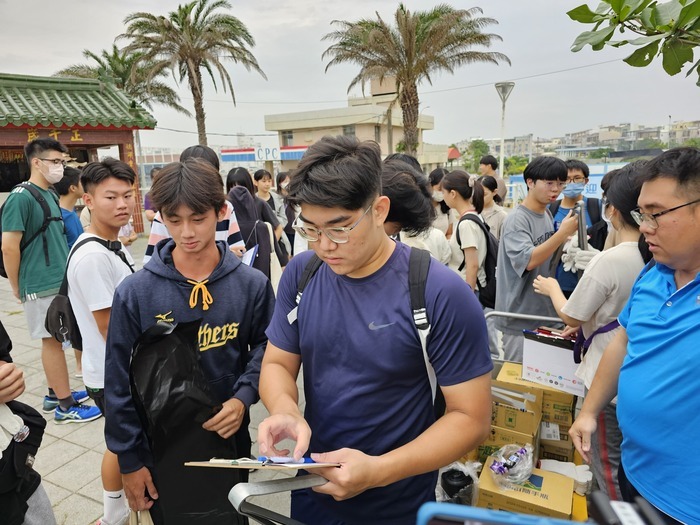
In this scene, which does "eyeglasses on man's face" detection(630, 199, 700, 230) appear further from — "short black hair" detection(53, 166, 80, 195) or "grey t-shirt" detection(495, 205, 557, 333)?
"short black hair" detection(53, 166, 80, 195)

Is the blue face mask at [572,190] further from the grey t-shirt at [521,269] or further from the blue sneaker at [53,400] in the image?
the blue sneaker at [53,400]

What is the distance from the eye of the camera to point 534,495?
7.43 feet

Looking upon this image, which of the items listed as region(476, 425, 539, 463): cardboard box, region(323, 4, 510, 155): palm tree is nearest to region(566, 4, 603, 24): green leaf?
region(476, 425, 539, 463): cardboard box

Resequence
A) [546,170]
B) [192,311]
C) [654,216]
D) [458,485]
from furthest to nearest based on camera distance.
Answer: [546,170]
[458,485]
[192,311]
[654,216]

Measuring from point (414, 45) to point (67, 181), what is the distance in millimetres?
14176

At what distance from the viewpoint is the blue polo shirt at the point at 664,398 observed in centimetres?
140

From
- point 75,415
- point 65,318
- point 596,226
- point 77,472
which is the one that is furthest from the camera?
point 596,226

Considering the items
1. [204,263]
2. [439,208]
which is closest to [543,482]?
[204,263]

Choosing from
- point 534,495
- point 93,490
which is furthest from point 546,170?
point 93,490

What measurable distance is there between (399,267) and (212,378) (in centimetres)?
98

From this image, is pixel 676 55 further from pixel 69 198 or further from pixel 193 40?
pixel 193 40

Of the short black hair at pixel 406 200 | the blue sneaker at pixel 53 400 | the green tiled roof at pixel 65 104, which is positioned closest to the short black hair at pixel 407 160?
the short black hair at pixel 406 200

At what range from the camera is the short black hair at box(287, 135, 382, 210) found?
1.28 meters

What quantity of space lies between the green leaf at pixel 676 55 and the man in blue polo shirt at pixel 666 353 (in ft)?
1.25
